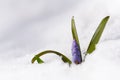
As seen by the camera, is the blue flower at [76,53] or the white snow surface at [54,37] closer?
the white snow surface at [54,37]

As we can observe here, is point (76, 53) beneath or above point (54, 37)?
beneath

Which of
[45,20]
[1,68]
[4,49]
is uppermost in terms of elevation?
[45,20]

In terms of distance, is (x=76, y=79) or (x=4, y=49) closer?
(x=76, y=79)

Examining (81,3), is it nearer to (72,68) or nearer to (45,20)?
(45,20)

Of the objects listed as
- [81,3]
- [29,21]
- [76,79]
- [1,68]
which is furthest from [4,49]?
[76,79]

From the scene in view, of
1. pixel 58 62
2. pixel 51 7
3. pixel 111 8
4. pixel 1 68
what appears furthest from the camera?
pixel 51 7

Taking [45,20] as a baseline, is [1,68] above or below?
below

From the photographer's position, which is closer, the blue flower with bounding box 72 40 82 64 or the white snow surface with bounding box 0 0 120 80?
the white snow surface with bounding box 0 0 120 80

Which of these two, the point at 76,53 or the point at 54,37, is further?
the point at 54,37
